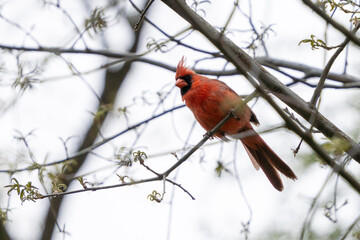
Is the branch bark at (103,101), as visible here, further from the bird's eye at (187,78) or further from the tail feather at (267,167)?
the tail feather at (267,167)

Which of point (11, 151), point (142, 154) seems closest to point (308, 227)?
point (142, 154)

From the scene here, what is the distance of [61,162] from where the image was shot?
362 centimetres

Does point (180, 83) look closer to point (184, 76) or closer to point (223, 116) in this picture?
point (184, 76)

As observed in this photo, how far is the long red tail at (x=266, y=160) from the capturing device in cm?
394

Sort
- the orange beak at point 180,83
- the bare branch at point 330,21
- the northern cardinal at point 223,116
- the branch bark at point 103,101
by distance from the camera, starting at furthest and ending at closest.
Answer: the branch bark at point 103,101 < the orange beak at point 180,83 < the northern cardinal at point 223,116 < the bare branch at point 330,21

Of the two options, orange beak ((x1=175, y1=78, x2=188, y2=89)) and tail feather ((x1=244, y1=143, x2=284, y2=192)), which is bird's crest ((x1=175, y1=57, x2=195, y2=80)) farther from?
tail feather ((x1=244, y1=143, x2=284, y2=192))

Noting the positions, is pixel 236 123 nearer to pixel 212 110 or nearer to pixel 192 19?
pixel 212 110

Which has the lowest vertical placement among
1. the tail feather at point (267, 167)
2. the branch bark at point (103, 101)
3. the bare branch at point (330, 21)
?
the bare branch at point (330, 21)

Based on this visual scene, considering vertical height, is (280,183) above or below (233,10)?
above

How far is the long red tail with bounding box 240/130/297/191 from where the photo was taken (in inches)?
155

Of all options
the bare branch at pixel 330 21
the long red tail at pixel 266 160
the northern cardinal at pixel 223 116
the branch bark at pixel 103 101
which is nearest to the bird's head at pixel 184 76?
the northern cardinal at pixel 223 116

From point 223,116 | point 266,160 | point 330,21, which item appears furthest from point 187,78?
point 330,21

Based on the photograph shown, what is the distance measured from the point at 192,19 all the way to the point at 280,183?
2.32 m

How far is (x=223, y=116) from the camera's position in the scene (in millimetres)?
3855
